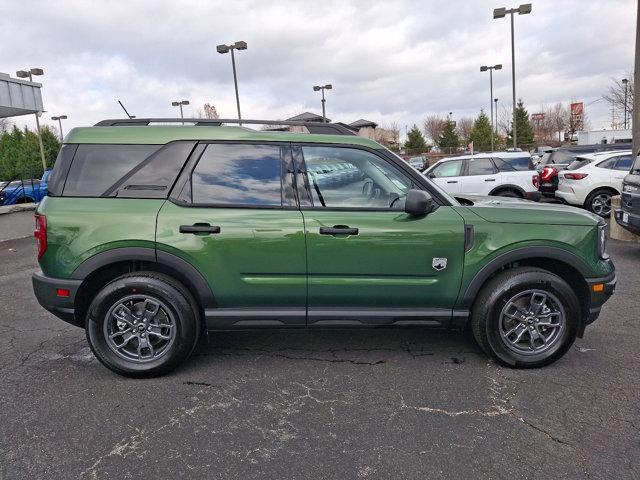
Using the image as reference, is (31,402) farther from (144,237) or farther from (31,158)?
(31,158)

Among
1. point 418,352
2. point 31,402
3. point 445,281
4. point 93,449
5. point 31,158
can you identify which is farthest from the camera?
point 31,158

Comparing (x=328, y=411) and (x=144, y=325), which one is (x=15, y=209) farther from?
(x=328, y=411)

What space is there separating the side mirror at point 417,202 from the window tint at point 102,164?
1.86 meters

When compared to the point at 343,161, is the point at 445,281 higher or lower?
lower

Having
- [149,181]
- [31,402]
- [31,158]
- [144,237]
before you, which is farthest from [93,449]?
[31,158]

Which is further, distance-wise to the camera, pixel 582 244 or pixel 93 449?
pixel 582 244

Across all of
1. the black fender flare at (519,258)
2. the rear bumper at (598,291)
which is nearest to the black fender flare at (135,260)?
the black fender flare at (519,258)

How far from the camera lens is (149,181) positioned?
3473 millimetres

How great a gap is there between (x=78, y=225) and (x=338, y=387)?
2.15 meters

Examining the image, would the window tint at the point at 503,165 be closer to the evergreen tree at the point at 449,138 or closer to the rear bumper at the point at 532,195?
the rear bumper at the point at 532,195

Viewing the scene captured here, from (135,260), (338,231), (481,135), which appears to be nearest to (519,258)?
(338,231)

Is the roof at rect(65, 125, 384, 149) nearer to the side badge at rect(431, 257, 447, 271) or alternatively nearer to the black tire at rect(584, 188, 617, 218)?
the side badge at rect(431, 257, 447, 271)

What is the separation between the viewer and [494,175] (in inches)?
448

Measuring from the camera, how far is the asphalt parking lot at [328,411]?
2.51 m
